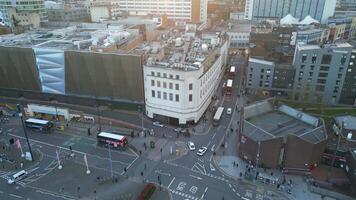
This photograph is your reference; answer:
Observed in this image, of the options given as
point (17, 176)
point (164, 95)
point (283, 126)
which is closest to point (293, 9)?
point (283, 126)

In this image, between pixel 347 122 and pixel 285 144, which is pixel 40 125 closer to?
pixel 285 144

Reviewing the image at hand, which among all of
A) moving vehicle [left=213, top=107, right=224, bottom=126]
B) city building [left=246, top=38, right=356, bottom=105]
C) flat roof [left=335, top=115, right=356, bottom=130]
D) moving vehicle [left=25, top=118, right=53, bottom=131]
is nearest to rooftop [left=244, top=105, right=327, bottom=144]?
flat roof [left=335, top=115, right=356, bottom=130]

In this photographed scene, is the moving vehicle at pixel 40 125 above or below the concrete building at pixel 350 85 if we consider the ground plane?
below

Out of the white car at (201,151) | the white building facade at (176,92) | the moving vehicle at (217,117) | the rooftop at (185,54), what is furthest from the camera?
the moving vehicle at (217,117)

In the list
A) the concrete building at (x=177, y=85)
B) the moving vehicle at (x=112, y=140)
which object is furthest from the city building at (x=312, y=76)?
the moving vehicle at (x=112, y=140)

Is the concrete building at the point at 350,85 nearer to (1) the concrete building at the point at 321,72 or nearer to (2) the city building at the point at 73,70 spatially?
(1) the concrete building at the point at 321,72

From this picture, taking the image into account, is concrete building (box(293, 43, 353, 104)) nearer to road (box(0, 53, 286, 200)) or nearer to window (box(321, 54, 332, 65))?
window (box(321, 54, 332, 65))
